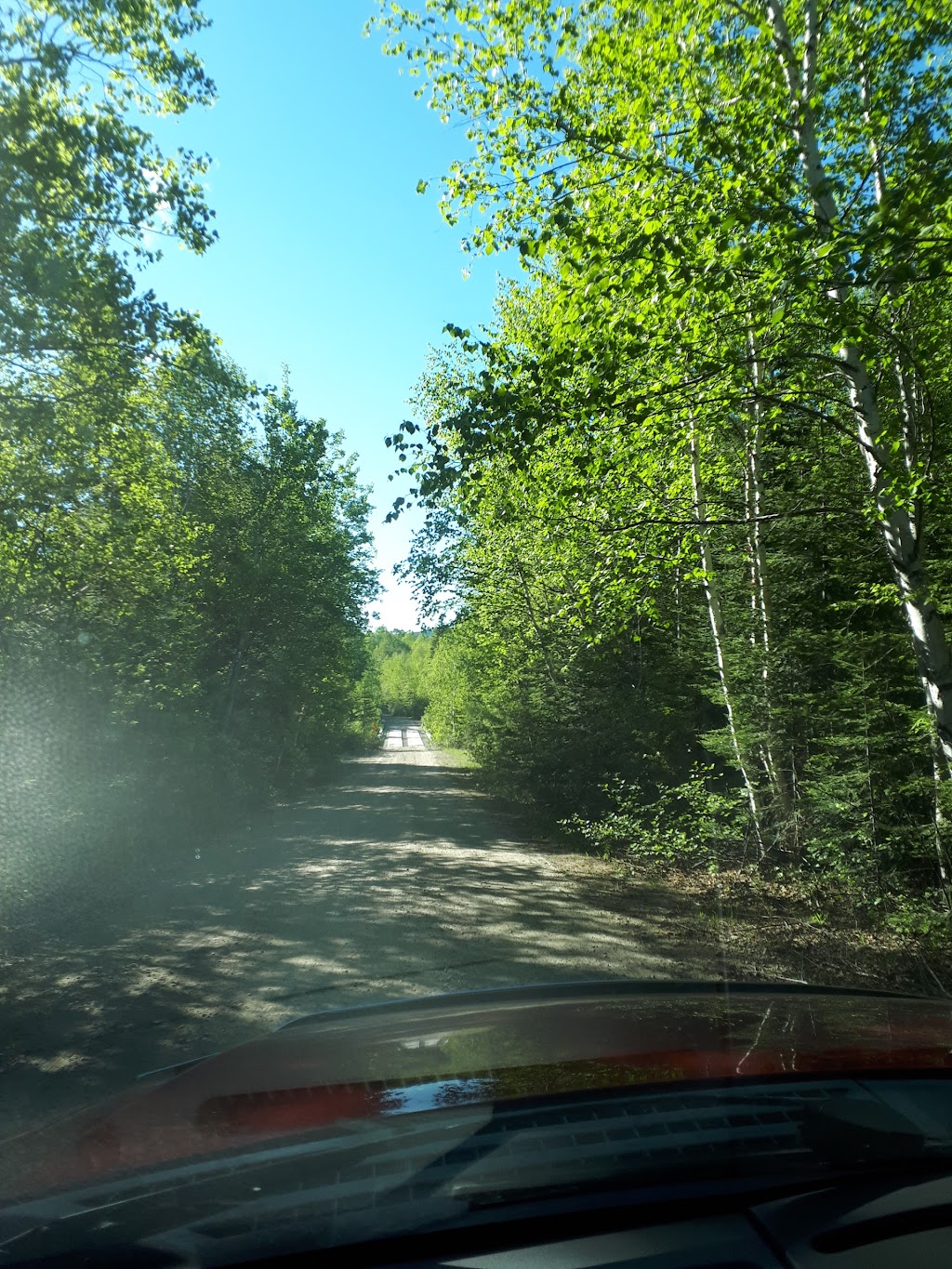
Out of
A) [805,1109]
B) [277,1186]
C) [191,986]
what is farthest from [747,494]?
[277,1186]

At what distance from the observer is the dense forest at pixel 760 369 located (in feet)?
22.5

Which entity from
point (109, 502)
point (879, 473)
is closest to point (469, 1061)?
point (879, 473)

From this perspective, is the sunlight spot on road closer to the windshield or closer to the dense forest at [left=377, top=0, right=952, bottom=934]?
the windshield

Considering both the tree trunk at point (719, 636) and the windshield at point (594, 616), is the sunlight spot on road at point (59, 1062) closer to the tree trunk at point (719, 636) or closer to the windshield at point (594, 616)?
the windshield at point (594, 616)

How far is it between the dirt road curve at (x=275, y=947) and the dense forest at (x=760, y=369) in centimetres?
240

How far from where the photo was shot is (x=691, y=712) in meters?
15.5

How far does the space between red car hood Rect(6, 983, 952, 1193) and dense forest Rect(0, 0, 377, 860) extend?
9.39 metres

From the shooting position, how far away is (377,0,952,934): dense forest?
6867 mm

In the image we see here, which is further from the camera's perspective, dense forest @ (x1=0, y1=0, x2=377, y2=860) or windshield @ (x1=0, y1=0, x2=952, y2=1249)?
dense forest @ (x1=0, y1=0, x2=377, y2=860)

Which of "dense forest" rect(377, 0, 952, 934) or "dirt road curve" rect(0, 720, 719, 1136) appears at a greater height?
"dense forest" rect(377, 0, 952, 934)

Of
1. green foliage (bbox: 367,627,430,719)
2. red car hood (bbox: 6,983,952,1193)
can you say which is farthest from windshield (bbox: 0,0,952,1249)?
green foliage (bbox: 367,627,430,719)

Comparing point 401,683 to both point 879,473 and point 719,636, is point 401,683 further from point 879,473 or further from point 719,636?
point 879,473

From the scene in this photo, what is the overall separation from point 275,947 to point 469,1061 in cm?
560

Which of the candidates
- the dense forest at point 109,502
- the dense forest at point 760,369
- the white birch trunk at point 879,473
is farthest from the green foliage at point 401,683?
the white birch trunk at point 879,473
